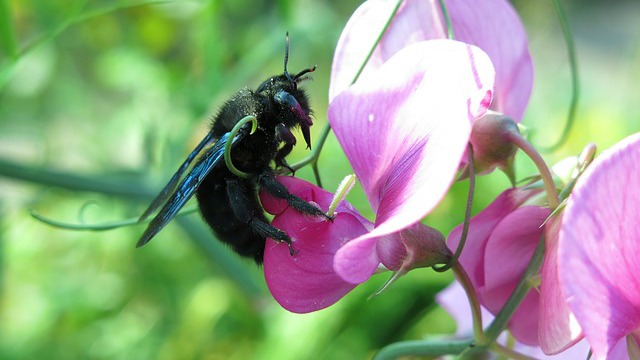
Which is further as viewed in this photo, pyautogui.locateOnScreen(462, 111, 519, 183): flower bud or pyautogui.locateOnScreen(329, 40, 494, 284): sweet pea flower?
pyautogui.locateOnScreen(462, 111, 519, 183): flower bud

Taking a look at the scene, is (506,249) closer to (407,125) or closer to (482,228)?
(482,228)

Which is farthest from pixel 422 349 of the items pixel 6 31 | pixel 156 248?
pixel 156 248

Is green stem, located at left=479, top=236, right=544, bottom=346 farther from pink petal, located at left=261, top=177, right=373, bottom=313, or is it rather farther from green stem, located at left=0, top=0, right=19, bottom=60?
green stem, located at left=0, top=0, right=19, bottom=60

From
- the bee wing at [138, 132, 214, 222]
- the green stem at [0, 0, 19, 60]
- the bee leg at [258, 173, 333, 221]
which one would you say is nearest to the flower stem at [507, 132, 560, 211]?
the bee leg at [258, 173, 333, 221]

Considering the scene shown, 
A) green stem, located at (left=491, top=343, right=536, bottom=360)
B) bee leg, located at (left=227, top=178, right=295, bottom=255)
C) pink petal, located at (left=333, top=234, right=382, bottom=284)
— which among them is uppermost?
pink petal, located at (left=333, top=234, right=382, bottom=284)

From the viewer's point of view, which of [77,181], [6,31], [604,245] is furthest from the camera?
[77,181]

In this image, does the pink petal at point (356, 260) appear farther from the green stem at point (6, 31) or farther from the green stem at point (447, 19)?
the green stem at point (6, 31)
